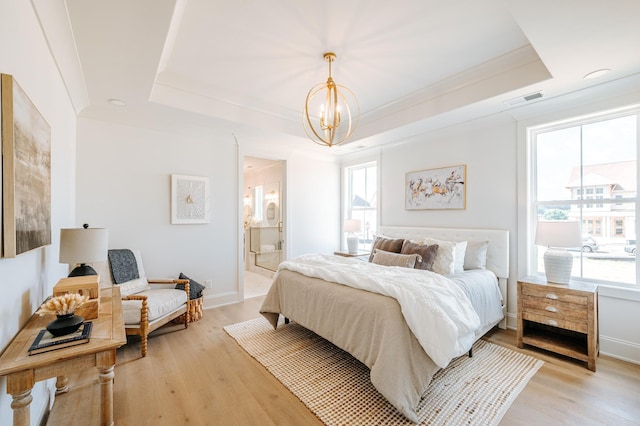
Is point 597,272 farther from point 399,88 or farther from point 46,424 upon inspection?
point 46,424

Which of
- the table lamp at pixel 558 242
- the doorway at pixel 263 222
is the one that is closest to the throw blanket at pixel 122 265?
the doorway at pixel 263 222

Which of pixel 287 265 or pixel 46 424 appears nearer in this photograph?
pixel 46 424

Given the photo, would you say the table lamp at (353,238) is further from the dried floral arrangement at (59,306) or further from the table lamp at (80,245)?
the dried floral arrangement at (59,306)

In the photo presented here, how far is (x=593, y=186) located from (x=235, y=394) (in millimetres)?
3896

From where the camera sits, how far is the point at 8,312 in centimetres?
128

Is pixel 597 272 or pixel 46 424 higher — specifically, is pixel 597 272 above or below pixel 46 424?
above

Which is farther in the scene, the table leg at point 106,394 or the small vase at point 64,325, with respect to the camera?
the table leg at point 106,394

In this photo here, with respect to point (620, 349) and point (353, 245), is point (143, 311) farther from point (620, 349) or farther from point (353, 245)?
point (620, 349)

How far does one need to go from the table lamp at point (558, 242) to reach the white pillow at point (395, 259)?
117 centimetres

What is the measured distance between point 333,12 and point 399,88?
4.90 feet

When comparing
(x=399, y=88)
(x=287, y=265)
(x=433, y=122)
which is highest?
(x=399, y=88)

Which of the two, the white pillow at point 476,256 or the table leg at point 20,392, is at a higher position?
the white pillow at point 476,256

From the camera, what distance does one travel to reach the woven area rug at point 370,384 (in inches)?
74.2

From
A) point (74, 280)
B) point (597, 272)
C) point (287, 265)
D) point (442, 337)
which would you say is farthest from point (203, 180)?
point (597, 272)
